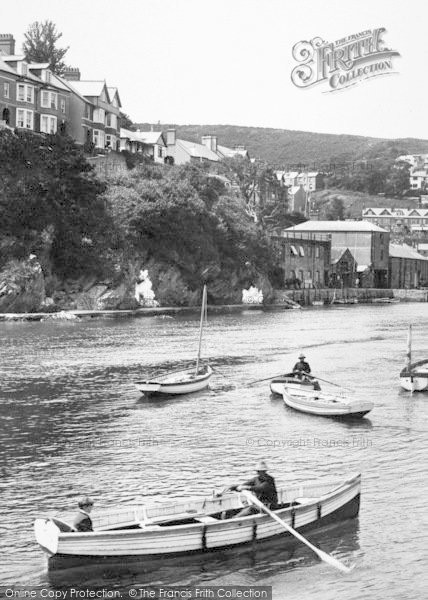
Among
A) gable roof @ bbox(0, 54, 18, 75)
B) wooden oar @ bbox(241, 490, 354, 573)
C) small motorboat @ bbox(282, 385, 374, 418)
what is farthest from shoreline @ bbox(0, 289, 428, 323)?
wooden oar @ bbox(241, 490, 354, 573)

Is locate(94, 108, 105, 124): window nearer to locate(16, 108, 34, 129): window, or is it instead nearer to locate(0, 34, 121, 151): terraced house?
locate(0, 34, 121, 151): terraced house

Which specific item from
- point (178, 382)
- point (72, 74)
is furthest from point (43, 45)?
point (178, 382)

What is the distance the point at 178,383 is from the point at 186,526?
31041 mm

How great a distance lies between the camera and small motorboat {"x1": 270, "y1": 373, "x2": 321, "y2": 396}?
181 ft

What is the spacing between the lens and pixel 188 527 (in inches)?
1057

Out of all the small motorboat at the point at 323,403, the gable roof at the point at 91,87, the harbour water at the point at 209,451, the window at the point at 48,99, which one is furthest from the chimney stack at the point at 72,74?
the small motorboat at the point at 323,403

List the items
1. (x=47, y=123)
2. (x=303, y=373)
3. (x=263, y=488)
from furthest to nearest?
1. (x=47, y=123)
2. (x=303, y=373)
3. (x=263, y=488)

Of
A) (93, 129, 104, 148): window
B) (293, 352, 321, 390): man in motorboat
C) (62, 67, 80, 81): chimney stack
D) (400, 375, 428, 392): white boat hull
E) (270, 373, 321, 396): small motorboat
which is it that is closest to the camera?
(270, 373, 321, 396): small motorboat

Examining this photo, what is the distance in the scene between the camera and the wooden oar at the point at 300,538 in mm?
27062

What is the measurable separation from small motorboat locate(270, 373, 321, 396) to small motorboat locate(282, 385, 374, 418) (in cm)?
69

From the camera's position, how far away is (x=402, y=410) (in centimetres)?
5391

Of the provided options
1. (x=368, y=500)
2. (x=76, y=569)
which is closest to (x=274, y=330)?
(x=368, y=500)

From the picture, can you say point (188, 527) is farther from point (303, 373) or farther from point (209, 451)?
point (303, 373)

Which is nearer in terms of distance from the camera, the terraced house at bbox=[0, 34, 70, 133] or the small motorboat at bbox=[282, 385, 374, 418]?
the small motorboat at bbox=[282, 385, 374, 418]
